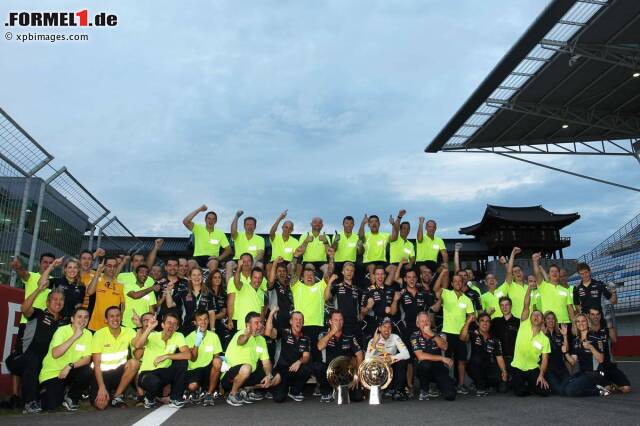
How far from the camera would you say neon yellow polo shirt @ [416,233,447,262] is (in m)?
11.8

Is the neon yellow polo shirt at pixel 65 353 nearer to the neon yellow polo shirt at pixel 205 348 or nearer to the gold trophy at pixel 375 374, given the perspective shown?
the neon yellow polo shirt at pixel 205 348

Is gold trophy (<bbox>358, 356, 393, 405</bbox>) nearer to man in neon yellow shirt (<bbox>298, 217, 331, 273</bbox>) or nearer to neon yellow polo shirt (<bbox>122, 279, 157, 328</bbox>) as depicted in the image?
man in neon yellow shirt (<bbox>298, 217, 331, 273</bbox>)

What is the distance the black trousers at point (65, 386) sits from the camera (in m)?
7.26

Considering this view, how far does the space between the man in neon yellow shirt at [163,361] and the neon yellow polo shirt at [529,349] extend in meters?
5.65

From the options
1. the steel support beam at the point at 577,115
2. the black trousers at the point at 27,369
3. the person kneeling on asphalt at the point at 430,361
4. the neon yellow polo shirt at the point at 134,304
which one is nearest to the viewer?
the black trousers at the point at 27,369

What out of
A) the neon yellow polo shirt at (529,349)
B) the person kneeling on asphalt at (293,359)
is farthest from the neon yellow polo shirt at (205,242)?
the neon yellow polo shirt at (529,349)

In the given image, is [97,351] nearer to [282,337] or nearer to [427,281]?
[282,337]

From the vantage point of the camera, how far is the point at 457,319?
32.3 ft

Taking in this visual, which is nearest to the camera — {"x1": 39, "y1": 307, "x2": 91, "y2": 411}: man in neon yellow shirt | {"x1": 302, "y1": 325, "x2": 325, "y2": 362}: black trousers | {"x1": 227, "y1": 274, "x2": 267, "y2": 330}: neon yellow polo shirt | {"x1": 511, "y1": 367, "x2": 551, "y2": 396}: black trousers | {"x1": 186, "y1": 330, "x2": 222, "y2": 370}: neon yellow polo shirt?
{"x1": 39, "y1": 307, "x2": 91, "y2": 411}: man in neon yellow shirt

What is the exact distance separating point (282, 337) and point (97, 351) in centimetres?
293

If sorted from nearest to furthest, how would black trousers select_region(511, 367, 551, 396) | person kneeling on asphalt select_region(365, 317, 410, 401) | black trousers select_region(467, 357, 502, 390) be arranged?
person kneeling on asphalt select_region(365, 317, 410, 401) → black trousers select_region(511, 367, 551, 396) → black trousers select_region(467, 357, 502, 390)

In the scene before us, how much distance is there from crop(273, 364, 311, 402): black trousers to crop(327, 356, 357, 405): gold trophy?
48cm

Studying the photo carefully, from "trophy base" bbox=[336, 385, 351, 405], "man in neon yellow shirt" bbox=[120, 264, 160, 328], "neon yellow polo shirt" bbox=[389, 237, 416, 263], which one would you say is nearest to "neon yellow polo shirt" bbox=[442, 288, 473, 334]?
"neon yellow polo shirt" bbox=[389, 237, 416, 263]

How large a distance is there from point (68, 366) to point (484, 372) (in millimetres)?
7012
